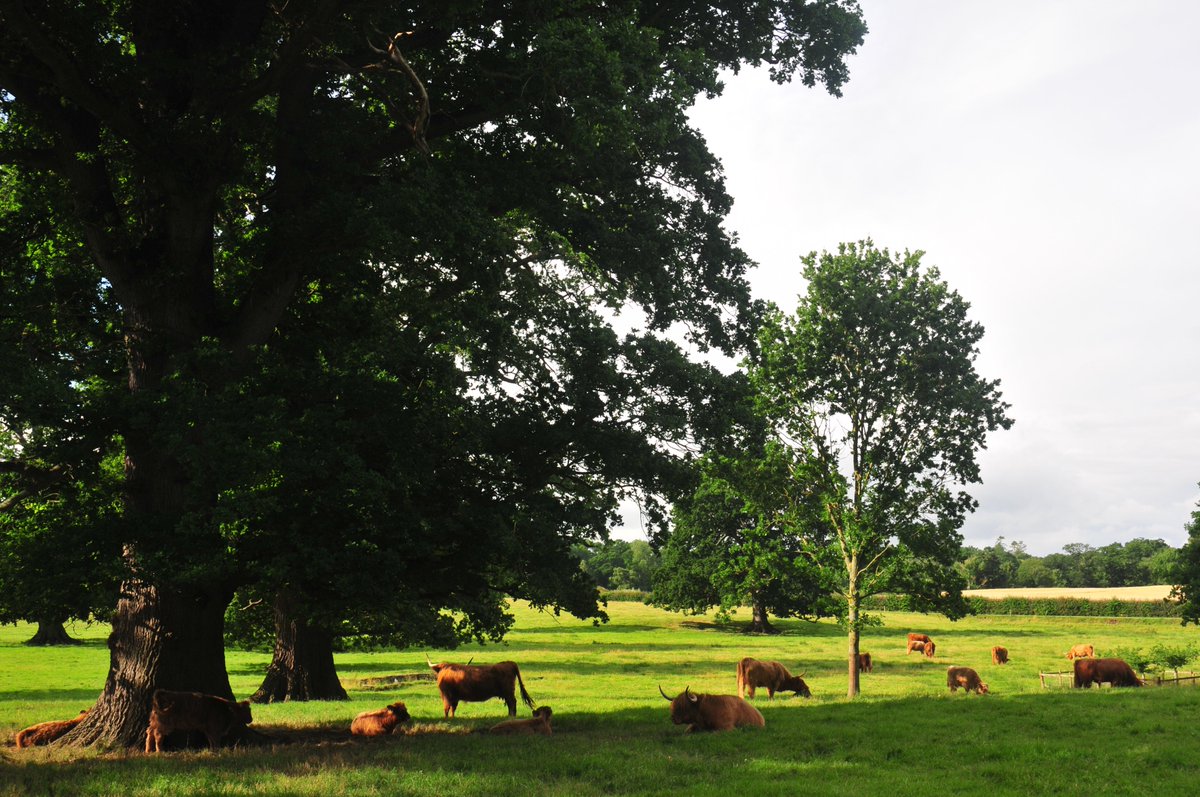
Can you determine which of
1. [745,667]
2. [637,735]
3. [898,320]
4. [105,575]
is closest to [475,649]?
[745,667]

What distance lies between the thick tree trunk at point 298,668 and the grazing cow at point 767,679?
1177cm

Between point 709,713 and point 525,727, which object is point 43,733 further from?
point 709,713

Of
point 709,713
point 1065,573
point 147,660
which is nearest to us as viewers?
point 147,660

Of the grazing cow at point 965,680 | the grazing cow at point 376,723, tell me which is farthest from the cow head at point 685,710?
the grazing cow at point 965,680

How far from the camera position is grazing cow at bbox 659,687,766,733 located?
712 inches

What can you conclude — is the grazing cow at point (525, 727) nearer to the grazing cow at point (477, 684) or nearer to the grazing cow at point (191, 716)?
the grazing cow at point (477, 684)

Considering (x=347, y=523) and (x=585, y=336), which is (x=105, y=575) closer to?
(x=347, y=523)

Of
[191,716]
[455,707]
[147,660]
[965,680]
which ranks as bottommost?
[965,680]

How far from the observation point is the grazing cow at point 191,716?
1406cm

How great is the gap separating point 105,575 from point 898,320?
24135 millimetres

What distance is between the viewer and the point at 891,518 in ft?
93.0

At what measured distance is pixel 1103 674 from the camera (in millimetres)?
28594

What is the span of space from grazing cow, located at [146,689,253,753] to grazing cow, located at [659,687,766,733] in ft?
26.5

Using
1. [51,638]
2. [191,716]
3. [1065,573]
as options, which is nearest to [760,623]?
[51,638]
